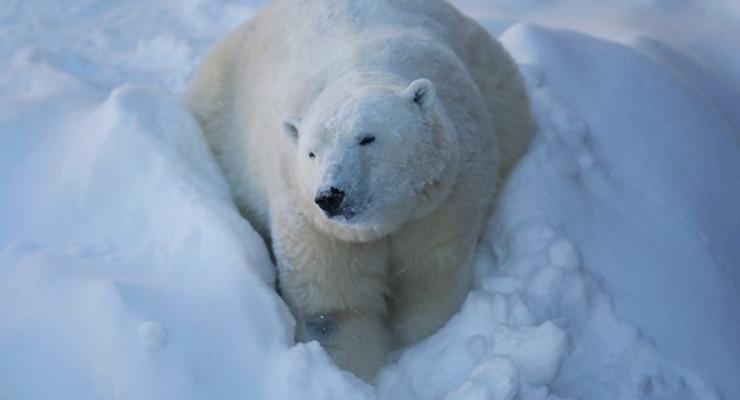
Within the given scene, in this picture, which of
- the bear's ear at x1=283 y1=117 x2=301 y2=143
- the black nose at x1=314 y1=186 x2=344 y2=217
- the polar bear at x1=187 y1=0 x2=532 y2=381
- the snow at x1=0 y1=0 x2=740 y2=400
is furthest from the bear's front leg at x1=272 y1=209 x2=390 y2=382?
the black nose at x1=314 y1=186 x2=344 y2=217

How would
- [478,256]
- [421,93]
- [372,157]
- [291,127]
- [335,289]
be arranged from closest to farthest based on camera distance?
1. [372,157]
2. [421,93]
3. [291,127]
4. [335,289]
5. [478,256]

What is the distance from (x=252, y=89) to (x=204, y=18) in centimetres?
183

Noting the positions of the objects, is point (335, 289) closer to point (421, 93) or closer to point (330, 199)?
point (330, 199)

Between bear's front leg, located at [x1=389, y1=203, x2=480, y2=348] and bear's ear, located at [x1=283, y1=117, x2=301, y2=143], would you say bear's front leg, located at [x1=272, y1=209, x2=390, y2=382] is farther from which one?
bear's ear, located at [x1=283, y1=117, x2=301, y2=143]

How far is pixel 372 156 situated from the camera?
2.94m

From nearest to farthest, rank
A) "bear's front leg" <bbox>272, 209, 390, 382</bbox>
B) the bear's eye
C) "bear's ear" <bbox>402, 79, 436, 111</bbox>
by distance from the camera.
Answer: the bear's eye < "bear's ear" <bbox>402, 79, 436, 111</bbox> < "bear's front leg" <bbox>272, 209, 390, 382</bbox>

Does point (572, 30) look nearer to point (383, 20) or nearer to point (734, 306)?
point (383, 20)

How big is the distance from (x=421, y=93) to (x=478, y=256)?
102cm

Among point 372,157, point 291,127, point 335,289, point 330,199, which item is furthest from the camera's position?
point 335,289

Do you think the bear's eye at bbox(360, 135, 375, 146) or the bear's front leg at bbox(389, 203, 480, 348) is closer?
the bear's eye at bbox(360, 135, 375, 146)

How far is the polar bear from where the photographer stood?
3.00 metres

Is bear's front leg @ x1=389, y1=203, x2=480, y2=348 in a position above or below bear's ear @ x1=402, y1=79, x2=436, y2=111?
below

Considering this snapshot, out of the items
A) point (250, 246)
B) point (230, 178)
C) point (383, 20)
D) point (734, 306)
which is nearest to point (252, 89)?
point (230, 178)

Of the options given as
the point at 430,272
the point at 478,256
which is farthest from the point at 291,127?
the point at 478,256
